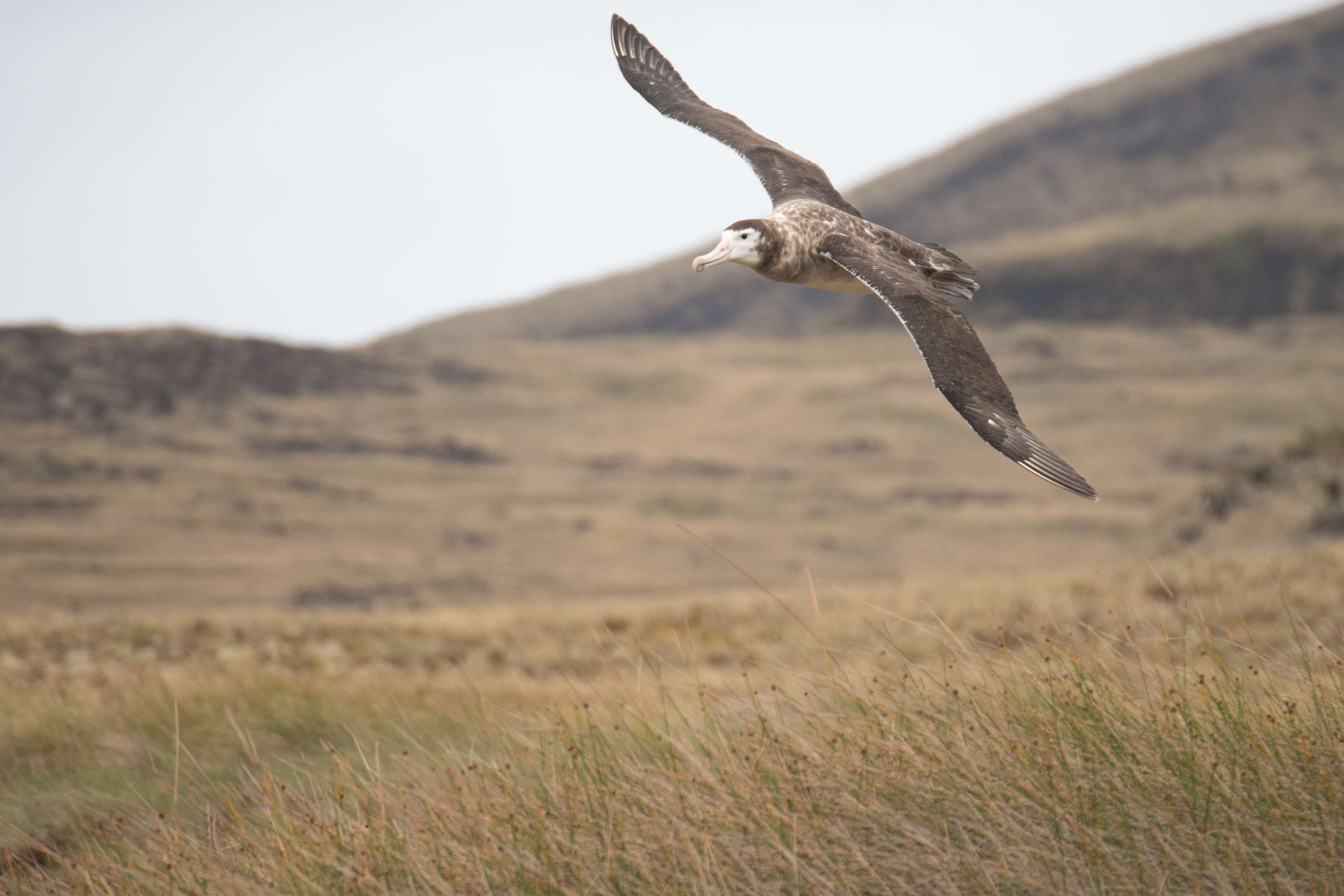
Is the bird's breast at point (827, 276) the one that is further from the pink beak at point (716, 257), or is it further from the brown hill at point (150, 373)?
the brown hill at point (150, 373)

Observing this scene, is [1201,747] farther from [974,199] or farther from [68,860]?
[974,199]

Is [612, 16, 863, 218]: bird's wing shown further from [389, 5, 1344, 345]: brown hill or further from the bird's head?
[389, 5, 1344, 345]: brown hill

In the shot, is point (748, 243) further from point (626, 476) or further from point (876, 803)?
point (626, 476)

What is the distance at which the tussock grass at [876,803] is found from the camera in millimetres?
3566

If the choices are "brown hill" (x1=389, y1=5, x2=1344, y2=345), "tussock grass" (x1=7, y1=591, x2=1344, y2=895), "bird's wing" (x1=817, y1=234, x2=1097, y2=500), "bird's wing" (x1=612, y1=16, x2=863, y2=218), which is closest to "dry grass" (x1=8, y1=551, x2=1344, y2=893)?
"tussock grass" (x1=7, y1=591, x2=1344, y2=895)

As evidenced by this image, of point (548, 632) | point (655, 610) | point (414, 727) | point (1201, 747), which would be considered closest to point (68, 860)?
point (414, 727)

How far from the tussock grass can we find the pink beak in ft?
5.06

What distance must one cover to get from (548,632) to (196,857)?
12.3 metres

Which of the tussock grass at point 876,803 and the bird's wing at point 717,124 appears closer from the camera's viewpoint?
the tussock grass at point 876,803

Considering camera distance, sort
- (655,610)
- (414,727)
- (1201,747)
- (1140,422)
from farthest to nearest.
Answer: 1. (1140,422)
2. (655,610)
3. (414,727)
4. (1201,747)

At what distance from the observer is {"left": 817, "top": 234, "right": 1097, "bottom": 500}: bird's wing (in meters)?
4.09

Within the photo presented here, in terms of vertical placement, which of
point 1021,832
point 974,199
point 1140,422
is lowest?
point 1140,422

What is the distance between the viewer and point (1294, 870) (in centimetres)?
345

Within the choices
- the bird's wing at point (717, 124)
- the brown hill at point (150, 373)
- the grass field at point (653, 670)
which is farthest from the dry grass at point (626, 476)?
the bird's wing at point (717, 124)
